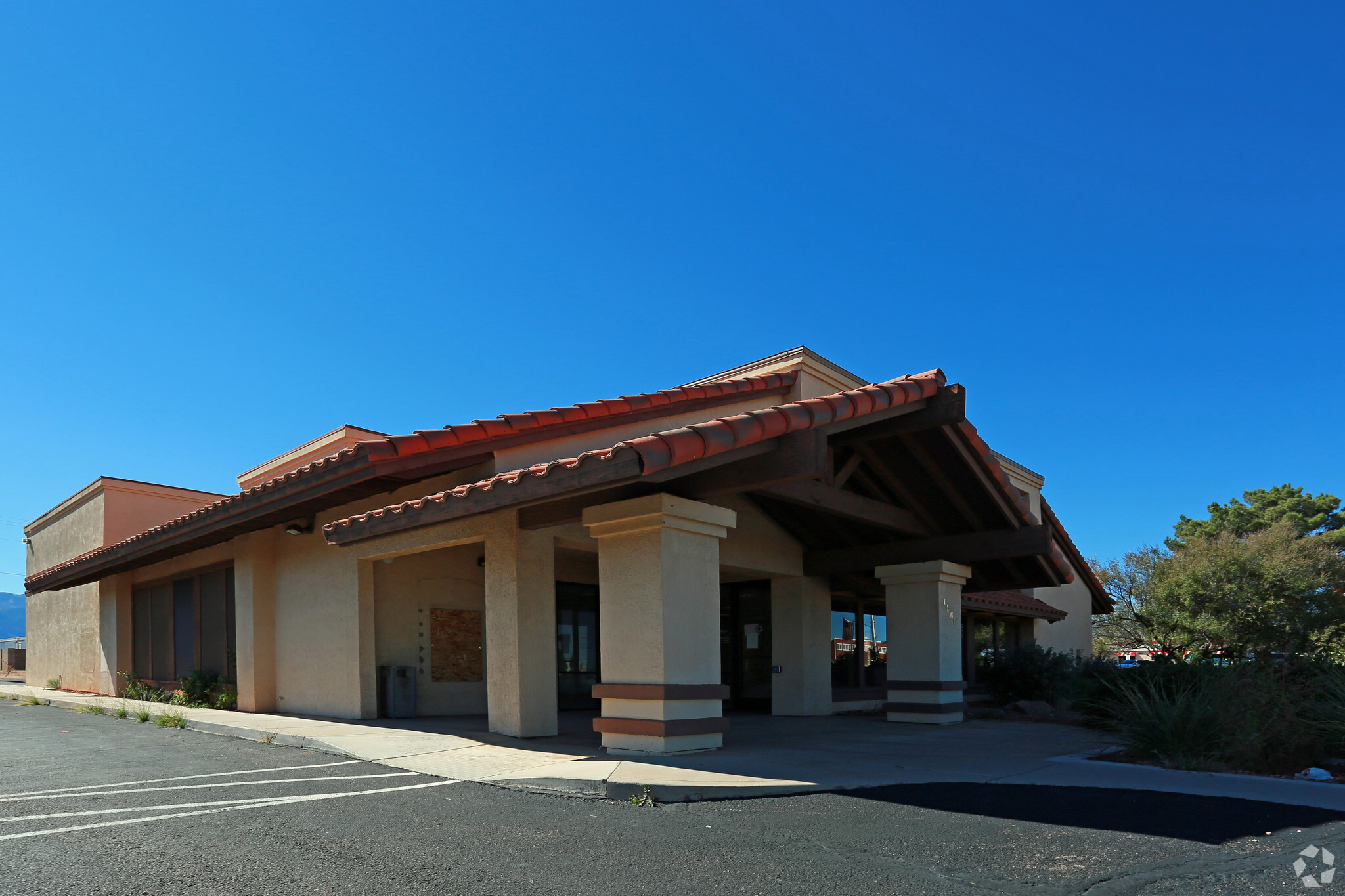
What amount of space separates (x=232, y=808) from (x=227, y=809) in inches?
2.0

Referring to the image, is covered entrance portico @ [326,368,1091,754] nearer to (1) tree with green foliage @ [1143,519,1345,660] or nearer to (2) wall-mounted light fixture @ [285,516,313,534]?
(2) wall-mounted light fixture @ [285,516,313,534]

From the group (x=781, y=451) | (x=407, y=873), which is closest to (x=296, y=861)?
(x=407, y=873)

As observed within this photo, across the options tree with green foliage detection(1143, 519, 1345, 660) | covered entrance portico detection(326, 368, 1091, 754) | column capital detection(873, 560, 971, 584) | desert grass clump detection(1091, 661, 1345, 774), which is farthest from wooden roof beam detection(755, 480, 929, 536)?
tree with green foliage detection(1143, 519, 1345, 660)

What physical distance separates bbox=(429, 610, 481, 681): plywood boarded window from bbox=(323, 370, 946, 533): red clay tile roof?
4.20 meters

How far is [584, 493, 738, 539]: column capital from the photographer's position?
8602 mm

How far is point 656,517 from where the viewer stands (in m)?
8.59

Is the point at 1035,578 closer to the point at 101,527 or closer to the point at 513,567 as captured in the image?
the point at 513,567

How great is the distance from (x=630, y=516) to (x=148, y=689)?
14361mm

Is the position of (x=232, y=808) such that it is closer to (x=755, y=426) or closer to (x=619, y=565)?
(x=619, y=565)

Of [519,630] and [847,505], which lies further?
[847,505]

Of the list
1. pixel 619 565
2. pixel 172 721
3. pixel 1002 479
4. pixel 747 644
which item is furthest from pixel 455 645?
pixel 1002 479

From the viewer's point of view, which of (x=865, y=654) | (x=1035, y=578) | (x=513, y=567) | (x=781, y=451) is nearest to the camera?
(x=781, y=451)

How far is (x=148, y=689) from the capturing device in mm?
18250

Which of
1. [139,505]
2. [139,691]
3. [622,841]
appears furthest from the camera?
[139,505]
